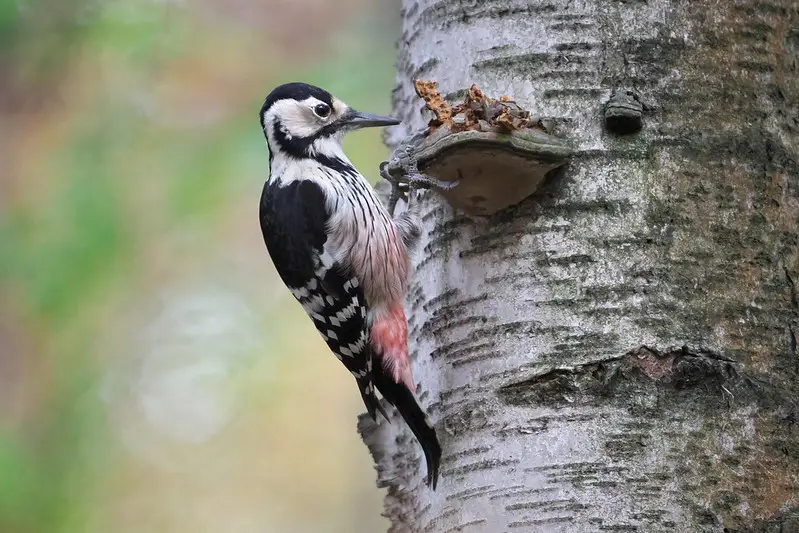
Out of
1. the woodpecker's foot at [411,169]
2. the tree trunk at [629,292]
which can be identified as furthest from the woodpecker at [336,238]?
the tree trunk at [629,292]

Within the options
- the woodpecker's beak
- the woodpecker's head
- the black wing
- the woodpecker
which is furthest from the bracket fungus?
the woodpecker's head

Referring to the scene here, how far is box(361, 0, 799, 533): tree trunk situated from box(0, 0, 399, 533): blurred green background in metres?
2.58

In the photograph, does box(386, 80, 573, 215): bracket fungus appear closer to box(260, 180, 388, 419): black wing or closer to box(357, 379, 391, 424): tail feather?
box(357, 379, 391, 424): tail feather

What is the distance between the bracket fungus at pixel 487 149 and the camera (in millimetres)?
2428

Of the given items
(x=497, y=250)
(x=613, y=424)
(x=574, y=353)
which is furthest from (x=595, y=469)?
(x=497, y=250)

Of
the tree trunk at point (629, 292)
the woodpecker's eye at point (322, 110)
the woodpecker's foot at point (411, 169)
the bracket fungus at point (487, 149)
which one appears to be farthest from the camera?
the woodpecker's eye at point (322, 110)

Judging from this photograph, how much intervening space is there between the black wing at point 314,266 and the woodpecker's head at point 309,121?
0.22m

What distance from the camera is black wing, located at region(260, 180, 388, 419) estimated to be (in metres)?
3.43

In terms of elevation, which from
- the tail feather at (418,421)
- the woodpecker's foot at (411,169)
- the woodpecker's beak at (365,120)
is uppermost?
the woodpecker's beak at (365,120)

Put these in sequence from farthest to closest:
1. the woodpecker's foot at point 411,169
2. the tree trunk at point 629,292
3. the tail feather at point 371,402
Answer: the tail feather at point 371,402
the woodpecker's foot at point 411,169
the tree trunk at point 629,292

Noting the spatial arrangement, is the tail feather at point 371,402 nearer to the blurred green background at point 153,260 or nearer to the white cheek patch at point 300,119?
the white cheek patch at point 300,119

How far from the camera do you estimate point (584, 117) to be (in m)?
2.57

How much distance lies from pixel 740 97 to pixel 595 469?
993 millimetres

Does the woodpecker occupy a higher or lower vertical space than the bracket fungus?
higher
